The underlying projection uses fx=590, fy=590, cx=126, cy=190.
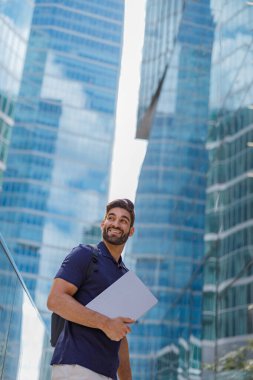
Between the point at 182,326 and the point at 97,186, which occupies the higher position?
the point at 97,186

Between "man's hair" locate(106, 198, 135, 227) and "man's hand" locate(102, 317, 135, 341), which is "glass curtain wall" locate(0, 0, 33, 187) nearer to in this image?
"man's hair" locate(106, 198, 135, 227)

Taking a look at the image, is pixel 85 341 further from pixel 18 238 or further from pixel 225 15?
pixel 18 238

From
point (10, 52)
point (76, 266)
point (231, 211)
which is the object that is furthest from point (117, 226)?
point (10, 52)

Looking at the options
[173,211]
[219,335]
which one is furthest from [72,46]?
[219,335]

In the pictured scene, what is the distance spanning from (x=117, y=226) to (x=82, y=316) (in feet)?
1.61

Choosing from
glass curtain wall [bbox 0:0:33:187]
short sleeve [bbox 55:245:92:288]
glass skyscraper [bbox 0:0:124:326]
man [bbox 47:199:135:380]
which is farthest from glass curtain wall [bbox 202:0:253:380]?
glass skyscraper [bbox 0:0:124:326]

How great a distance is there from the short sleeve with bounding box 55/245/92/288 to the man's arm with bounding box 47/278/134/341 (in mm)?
53

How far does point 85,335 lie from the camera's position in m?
2.35

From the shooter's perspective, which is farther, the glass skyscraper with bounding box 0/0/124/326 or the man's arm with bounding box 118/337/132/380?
the glass skyscraper with bounding box 0/0/124/326

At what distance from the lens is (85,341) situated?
2.34m

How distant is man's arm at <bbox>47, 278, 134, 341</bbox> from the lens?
2.22 metres

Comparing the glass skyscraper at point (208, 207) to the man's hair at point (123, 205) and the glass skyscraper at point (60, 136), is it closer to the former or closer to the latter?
the man's hair at point (123, 205)

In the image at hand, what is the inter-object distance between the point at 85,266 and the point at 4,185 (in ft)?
300

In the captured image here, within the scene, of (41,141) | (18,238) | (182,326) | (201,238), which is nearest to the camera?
(201,238)
